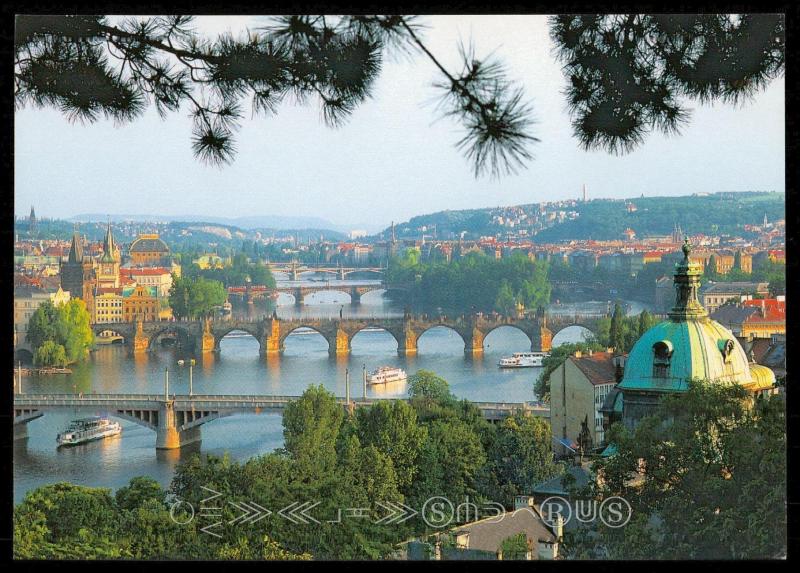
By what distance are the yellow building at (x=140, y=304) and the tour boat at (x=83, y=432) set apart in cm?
179

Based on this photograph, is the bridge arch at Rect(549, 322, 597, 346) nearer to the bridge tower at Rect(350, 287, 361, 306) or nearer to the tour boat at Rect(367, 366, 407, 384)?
the bridge tower at Rect(350, 287, 361, 306)

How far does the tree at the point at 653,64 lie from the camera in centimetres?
327

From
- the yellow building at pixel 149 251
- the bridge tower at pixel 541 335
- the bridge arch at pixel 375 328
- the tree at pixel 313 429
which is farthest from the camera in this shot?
the bridge arch at pixel 375 328

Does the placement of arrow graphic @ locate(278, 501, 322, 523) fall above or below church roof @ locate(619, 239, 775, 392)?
below

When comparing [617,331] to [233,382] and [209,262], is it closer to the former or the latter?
[209,262]

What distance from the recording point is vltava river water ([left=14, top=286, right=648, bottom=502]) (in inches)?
325

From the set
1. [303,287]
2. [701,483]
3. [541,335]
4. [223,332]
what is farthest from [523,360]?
[701,483]

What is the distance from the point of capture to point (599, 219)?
6457mm

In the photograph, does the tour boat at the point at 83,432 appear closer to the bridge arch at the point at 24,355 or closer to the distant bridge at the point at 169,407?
the distant bridge at the point at 169,407

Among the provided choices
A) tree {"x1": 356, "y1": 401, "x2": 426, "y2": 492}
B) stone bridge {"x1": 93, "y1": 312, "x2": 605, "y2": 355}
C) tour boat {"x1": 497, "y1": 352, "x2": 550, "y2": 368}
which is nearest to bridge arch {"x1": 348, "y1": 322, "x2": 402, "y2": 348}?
stone bridge {"x1": 93, "y1": 312, "x2": 605, "y2": 355}

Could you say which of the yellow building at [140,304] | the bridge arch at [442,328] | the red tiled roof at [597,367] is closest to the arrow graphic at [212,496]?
the yellow building at [140,304]

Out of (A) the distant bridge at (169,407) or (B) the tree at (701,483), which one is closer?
(B) the tree at (701,483)

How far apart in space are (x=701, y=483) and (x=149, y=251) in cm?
318

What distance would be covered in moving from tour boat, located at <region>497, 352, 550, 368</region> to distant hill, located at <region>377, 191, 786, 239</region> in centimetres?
237
